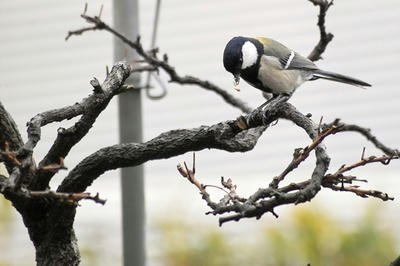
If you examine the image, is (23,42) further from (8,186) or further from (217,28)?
(8,186)

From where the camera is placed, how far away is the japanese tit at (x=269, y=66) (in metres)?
2.74

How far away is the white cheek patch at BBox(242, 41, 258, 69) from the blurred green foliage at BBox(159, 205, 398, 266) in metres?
2.12

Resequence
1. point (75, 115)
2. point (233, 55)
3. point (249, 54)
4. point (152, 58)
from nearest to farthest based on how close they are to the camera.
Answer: point (75, 115) → point (233, 55) → point (249, 54) → point (152, 58)

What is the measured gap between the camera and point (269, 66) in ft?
9.52

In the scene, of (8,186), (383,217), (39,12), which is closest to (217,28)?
(39,12)

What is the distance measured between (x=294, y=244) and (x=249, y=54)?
2.27m

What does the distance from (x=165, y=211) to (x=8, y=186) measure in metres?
3.79

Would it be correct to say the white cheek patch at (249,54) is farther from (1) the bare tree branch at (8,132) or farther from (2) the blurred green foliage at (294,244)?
(2) the blurred green foliage at (294,244)

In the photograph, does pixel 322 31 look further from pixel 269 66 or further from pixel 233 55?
pixel 233 55

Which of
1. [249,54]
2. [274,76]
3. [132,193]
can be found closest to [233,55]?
[249,54]

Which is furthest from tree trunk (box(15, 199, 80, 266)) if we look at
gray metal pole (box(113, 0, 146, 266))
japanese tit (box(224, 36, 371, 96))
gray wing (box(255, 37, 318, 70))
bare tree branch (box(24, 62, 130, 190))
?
gray wing (box(255, 37, 318, 70))

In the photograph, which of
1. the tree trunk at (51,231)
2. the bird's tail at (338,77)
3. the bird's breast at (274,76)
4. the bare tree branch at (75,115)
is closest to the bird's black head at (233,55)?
the bird's breast at (274,76)

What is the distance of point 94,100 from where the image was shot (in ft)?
6.82

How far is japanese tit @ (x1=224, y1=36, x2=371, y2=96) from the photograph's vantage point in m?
2.74
